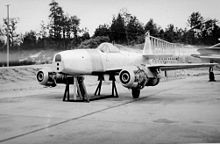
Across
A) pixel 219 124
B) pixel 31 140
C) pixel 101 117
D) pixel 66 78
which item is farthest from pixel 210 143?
pixel 66 78

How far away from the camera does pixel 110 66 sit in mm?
12727

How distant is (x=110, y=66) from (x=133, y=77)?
1701 millimetres

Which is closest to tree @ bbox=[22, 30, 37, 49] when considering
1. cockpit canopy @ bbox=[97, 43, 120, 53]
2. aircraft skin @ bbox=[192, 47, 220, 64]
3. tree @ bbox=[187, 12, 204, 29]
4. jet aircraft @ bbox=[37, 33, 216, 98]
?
jet aircraft @ bbox=[37, 33, 216, 98]

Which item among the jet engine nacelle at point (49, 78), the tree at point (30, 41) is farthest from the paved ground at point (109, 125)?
the tree at point (30, 41)

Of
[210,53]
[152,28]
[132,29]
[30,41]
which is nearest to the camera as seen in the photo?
[30,41]

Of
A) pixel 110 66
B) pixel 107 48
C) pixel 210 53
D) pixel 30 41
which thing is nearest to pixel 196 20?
pixel 110 66

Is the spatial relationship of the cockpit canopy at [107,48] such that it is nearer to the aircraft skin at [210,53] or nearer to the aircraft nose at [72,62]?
the aircraft nose at [72,62]

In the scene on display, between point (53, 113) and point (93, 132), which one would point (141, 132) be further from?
point (53, 113)

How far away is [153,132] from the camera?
234 inches

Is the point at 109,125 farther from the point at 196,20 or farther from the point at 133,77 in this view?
the point at 133,77

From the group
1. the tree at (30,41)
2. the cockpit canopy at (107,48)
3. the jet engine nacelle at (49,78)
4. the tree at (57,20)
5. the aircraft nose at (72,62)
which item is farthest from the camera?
the tree at (30,41)

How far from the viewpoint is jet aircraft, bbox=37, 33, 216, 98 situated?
11227 millimetres

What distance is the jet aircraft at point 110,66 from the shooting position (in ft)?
36.8

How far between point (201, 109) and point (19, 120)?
16.9 feet
